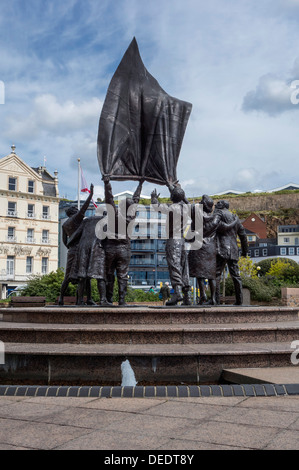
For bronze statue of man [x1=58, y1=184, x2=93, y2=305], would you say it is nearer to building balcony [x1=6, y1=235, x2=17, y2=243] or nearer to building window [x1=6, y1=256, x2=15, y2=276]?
building balcony [x1=6, y1=235, x2=17, y2=243]

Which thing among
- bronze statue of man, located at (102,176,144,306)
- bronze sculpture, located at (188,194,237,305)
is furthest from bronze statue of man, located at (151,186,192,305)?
bronze statue of man, located at (102,176,144,306)

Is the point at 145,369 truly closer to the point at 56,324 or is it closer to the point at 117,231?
the point at 56,324

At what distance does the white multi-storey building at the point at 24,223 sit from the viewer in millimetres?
50312

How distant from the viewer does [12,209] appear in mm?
51281

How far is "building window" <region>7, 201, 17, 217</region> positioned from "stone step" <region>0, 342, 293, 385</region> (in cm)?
4604

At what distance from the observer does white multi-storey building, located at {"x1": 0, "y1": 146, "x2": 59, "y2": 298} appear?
50312mm

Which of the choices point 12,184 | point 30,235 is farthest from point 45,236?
point 12,184

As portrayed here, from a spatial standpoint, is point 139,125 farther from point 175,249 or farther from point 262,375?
point 262,375

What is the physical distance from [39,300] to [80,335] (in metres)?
10.6

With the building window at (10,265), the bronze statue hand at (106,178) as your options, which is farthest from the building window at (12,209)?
the bronze statue hand at (106,178)

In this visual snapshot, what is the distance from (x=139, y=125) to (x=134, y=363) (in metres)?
10.7

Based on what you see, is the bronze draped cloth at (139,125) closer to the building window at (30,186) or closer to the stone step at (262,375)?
the stone step at (262,375)

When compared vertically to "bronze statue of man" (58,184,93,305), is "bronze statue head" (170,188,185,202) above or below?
above
